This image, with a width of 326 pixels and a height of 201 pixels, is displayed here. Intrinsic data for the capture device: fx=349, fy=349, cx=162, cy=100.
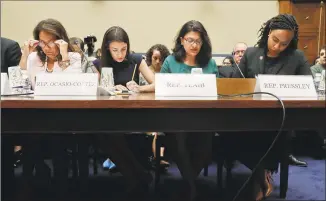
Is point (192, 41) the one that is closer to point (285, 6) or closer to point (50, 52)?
point (50, 52)

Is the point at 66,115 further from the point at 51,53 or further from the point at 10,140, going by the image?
the point at 51,53

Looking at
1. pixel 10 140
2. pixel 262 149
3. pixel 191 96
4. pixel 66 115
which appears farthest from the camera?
pixel 262 149

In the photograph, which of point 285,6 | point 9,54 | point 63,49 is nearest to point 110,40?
point 63,49

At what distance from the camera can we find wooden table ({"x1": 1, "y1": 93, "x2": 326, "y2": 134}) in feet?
3.17

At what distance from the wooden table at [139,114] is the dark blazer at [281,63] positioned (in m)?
0.71

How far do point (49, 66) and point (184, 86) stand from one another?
90 centimetres

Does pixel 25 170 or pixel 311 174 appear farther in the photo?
pixel 311 174

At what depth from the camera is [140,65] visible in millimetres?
1960

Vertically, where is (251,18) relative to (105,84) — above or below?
above

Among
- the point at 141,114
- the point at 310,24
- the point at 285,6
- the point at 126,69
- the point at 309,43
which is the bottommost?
the point at 141,114

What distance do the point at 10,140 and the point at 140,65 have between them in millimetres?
832

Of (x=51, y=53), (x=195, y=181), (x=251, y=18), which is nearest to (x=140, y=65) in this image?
(x=51, y=53)

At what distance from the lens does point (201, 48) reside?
1.84 m

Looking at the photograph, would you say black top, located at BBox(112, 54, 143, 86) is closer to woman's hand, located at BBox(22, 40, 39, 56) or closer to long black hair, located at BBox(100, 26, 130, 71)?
long black hair, located at BBox(100, 26, 130, 71)
